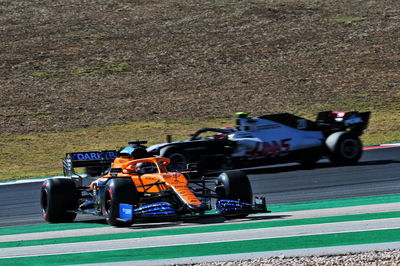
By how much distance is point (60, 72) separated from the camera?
4169 cm

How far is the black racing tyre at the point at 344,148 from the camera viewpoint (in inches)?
750

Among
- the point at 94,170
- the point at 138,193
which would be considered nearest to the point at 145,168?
the point at 138,193

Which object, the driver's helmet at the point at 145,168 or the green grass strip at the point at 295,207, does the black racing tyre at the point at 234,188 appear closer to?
the green grass strip at the point at 295,207

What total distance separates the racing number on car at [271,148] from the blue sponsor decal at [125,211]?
8.19 metres

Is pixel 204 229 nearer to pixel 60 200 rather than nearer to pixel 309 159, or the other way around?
pixel 60 200

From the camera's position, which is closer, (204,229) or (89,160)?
(204,229)

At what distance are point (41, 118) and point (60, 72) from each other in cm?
779

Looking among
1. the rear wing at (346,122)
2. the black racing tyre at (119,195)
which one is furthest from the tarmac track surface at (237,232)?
the rear wing at (346,122)

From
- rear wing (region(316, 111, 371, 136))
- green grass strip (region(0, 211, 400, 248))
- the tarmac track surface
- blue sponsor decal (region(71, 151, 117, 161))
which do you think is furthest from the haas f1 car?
green grass strip (region(0, 211, 400, 248))

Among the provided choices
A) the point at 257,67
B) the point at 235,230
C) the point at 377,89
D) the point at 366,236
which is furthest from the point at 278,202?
the point at 257,67

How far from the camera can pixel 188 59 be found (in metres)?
43.1

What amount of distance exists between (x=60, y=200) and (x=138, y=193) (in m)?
1.76

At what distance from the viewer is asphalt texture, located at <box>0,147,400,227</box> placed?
13758 millimetres

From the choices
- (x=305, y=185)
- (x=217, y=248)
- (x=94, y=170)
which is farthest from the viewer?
(x=305, y=185)
